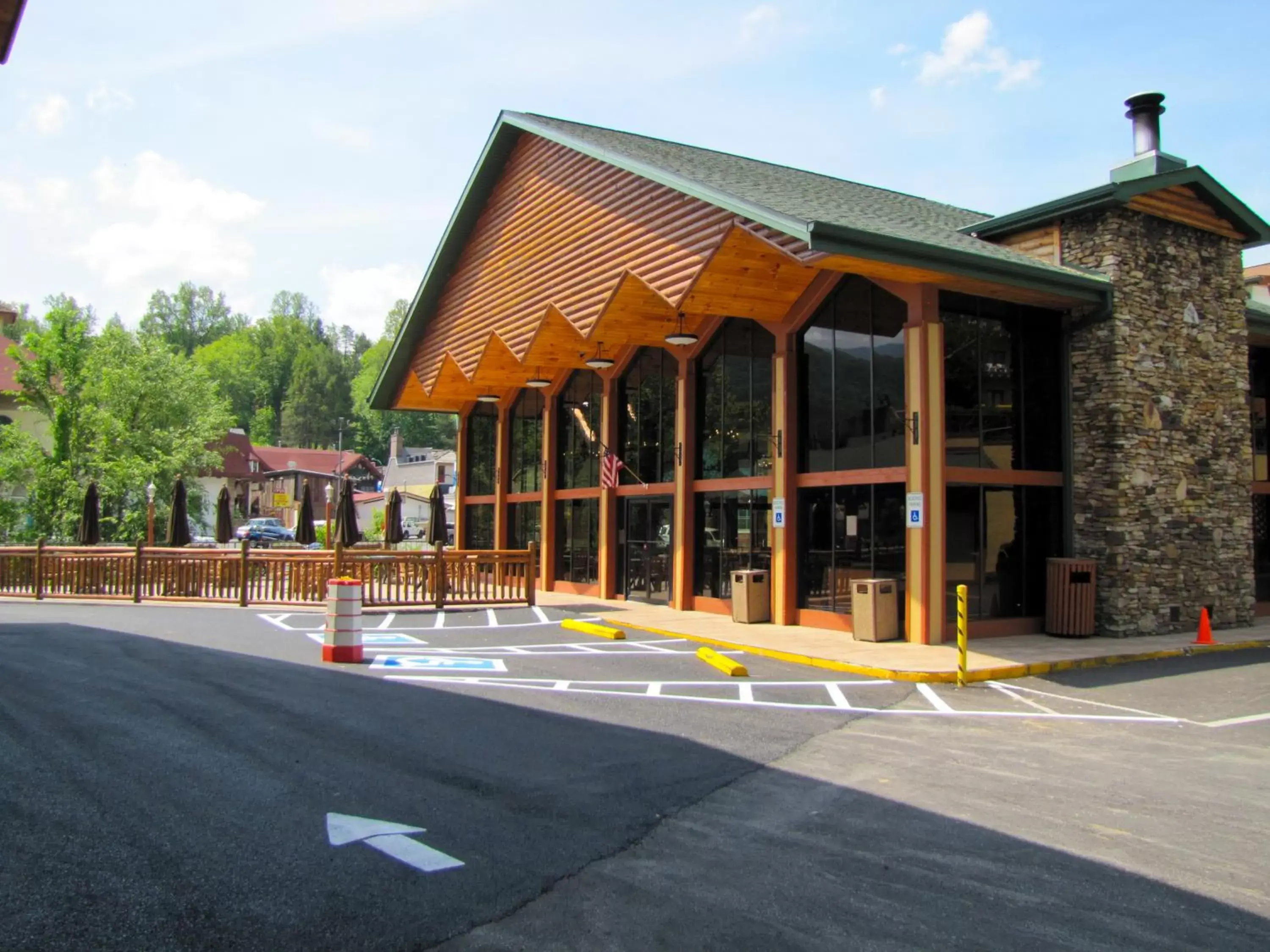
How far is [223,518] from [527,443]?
29.2ft

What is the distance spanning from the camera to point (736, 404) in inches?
751

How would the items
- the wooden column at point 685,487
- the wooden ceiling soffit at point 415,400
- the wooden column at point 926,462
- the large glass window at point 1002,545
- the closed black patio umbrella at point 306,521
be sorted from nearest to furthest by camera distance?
1. the wooden column at point 926,462
2. the large glass window at point 1002,545
3. the wooden column at point 685,487
4. the closed black patio umbrella at point 306,521
5. the wooden ceiling soffit at point 415,400

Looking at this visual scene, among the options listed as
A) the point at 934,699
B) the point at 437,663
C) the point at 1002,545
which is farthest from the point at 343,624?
the point at 1002,545

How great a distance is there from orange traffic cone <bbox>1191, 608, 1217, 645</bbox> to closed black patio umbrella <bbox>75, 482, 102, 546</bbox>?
25053mm

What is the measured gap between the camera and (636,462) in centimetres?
2211

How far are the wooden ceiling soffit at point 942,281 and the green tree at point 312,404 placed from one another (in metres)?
116

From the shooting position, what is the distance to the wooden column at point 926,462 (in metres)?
14.4

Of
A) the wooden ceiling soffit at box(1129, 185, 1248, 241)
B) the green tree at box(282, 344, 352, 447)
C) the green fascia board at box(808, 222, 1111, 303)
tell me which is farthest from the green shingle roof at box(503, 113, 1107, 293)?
the green tree at box(282, 344, 352, 447)

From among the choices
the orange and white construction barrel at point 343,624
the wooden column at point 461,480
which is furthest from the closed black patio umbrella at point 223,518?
the orange and white construction barrel at point 343,624

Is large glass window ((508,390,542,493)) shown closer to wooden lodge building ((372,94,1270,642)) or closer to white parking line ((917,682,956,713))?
wooden lodge building ((372,94,1270,642))

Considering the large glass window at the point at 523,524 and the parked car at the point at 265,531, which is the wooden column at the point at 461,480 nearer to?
the large glass window at the point at 523,524

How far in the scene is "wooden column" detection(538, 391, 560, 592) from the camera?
83.4 feet

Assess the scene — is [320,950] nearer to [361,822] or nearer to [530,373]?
[361,822]

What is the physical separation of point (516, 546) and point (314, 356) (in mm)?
106129
